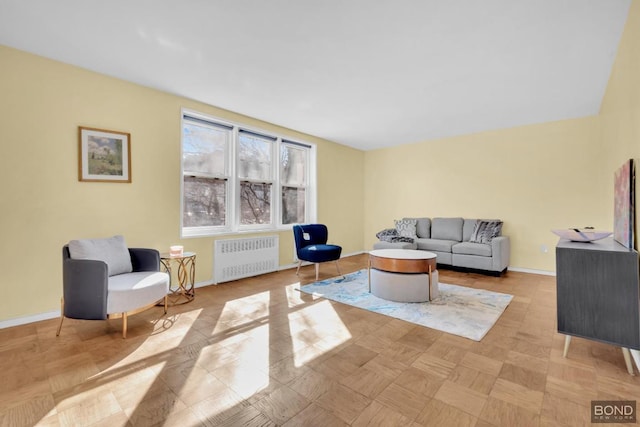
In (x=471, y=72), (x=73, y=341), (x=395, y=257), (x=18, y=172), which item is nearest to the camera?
(x=73, y=341)

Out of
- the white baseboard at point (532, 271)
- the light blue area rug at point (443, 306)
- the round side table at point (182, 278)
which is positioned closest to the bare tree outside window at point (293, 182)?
the light blue area rug at point (443, 306)

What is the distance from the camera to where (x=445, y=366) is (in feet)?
6.75

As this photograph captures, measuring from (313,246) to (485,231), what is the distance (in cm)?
310

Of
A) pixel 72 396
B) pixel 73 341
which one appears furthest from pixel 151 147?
pixel 72 396

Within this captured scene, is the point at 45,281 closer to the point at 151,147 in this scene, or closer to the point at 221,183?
the point at 151,147

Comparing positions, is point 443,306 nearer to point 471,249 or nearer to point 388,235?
point 471,249

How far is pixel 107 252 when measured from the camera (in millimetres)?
2822

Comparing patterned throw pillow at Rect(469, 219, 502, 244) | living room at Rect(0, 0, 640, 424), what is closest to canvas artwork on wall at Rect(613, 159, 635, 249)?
living room at Rect(0, 0, 640, 424)

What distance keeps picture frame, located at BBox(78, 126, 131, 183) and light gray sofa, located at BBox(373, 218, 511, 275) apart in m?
4.34

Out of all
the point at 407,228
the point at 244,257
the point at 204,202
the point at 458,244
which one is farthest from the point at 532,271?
the point at 204,202

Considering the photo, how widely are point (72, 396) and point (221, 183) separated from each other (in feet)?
10.4

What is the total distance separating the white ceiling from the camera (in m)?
2.16

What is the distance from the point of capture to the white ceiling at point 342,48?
2162mm

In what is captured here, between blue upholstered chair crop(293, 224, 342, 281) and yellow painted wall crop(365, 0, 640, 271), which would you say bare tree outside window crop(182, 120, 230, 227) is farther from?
yellow painted wall crop(365, 0, 640, 271)
